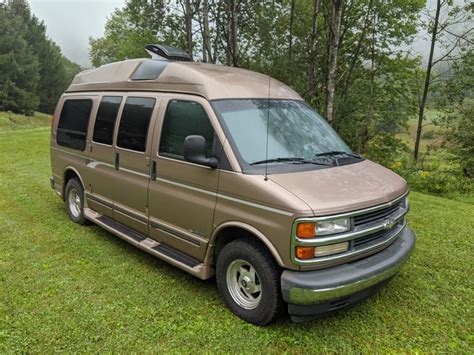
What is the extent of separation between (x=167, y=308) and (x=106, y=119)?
2.83m

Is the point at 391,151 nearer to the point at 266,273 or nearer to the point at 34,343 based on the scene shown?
the point at 266,273

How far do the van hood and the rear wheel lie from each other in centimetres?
394

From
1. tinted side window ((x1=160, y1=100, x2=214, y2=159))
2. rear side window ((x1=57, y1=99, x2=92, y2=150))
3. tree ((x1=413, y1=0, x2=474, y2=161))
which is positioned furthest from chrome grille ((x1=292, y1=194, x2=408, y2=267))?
tree ((x1=413, y1=0, x2=474, y2=161))

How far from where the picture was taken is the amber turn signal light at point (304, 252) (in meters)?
3.10

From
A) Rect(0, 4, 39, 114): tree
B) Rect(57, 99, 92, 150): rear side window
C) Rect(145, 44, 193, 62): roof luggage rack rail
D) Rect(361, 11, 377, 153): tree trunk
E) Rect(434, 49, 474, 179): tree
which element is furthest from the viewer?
Rect(0, 4, 39, 114): tree

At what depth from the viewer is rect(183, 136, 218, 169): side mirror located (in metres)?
3.55

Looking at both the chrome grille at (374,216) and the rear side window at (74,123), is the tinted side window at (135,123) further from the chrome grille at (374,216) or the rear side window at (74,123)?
the chrome grille at (374,216)

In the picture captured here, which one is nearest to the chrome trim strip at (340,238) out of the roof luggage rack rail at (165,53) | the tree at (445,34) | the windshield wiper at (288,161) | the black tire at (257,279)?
the black tire at (257,279)

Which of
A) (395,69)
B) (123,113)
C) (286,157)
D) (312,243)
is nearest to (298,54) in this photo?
(395,69)

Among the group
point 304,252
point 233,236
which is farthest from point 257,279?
point 304,252

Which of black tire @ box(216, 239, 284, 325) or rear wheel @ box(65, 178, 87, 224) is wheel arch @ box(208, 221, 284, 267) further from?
rear wheel @ box(65, 178, 87, 224)

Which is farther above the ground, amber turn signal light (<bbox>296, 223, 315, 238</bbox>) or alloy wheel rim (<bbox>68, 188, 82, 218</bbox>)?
amber turn signal light (<bbox>296, 223, 315, 238</bbox>)

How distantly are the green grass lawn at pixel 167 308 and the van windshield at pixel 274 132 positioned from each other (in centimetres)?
155

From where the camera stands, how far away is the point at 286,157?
377 cm
